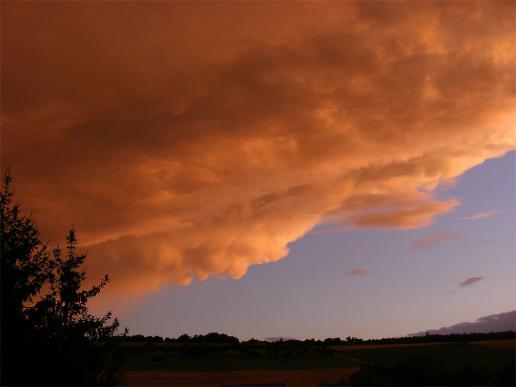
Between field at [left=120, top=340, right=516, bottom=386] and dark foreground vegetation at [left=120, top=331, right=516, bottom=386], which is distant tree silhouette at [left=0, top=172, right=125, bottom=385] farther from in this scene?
field at [left=120, top=340, right=516, bottom=386]

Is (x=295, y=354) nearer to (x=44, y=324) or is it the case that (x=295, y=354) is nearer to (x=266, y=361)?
(x=266, y=361)

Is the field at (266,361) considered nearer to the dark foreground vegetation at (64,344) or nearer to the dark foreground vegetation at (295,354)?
the dark foreground vegetation at (295,354)

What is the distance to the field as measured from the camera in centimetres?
4503

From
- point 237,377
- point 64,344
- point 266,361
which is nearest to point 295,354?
point 266,361

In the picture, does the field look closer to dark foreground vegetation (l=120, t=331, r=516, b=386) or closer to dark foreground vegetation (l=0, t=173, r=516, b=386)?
dark foreground vegetation (l=120, t=331, r=516, b=386)

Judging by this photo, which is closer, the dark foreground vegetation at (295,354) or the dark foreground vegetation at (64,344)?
the dark foreground vegetation at (64,344)

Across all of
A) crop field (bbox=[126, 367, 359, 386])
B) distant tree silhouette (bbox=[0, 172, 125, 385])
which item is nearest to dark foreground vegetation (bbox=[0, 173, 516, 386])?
distant tree silhouette (bbox=[0, 172, 125, 385])

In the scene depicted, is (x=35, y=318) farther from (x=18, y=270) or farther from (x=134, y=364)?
(x=134, y=364)

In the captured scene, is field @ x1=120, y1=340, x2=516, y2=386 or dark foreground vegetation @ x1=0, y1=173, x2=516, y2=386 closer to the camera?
dark foreground vegetation @ x1=0, y1=173, x2=516, y2=386

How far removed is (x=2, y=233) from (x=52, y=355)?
7.07 metres

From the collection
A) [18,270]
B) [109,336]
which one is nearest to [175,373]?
[109,336]

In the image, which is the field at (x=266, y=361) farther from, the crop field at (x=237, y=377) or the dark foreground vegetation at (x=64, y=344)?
the dark foreground vegetation at (x=64, y=344)

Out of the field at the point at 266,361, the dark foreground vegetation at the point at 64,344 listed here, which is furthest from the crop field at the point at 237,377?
the dark foreground vegetation at the point at 64,344

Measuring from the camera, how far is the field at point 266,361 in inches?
1773
